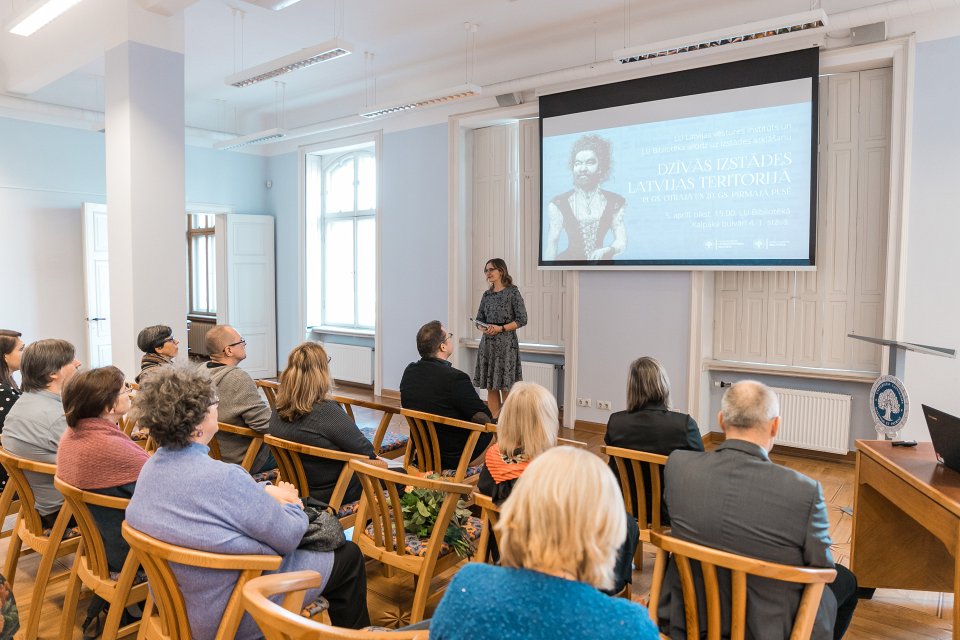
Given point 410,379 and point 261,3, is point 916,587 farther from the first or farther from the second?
point 261,3

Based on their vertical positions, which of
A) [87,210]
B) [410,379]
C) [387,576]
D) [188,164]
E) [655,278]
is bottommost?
[387,576]

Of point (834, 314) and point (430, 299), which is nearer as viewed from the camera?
point (834, 314)

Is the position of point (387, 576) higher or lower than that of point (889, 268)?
lower

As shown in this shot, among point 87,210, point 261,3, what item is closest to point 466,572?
point 261,3

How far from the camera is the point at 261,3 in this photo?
4.00 m

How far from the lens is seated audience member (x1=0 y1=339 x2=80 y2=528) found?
2572 millimetres

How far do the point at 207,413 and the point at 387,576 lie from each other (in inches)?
60.0

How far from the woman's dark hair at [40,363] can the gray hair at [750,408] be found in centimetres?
252

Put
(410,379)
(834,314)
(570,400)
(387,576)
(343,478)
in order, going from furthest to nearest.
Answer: (570,400), (834,314), (410,379), (387,576), (343,478)

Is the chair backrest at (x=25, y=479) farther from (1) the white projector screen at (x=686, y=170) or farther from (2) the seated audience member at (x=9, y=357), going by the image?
(1) the white projector screen at (x=686, y=170)

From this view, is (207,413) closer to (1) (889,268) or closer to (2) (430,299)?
(1) (889,268)

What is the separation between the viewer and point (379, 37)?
6.11m

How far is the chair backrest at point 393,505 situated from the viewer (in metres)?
2.07

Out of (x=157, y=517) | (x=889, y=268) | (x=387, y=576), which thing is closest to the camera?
(x=157, y=517)
